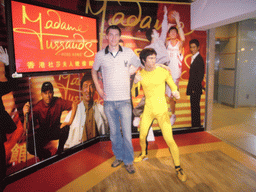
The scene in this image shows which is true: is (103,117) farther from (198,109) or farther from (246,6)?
(246,6)

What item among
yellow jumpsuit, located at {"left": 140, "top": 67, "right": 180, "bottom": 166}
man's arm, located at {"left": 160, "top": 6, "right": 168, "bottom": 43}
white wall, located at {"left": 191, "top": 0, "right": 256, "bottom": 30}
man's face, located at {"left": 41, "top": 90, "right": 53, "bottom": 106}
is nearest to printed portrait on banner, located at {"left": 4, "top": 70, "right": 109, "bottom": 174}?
man's face, located at {"left": 41, "top": 90, "right": 53, "bottom": 106}

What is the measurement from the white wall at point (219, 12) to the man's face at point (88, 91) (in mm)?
2264

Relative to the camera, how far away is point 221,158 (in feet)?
9.88

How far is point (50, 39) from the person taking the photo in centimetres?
263

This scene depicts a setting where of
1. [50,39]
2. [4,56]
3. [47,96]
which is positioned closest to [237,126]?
[47,96]

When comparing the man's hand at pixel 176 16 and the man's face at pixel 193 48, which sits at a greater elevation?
the man's hand at pixel 176 16

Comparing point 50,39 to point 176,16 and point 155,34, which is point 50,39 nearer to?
point 155,34

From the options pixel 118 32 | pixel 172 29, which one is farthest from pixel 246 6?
pixel 118 32

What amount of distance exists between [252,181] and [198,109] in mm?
1939

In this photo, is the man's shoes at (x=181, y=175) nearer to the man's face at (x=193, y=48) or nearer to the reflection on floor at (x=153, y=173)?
the reflection on floor at (x=153, y=173)

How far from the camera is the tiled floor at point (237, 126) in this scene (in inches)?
142

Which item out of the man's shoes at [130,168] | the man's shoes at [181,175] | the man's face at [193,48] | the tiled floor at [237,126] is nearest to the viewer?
the man's shoes at [181,175]

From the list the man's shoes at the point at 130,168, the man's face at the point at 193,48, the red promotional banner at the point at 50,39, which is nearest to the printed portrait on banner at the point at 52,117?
the red promotional banner at the point at 50,39

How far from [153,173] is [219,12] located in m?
2.66
